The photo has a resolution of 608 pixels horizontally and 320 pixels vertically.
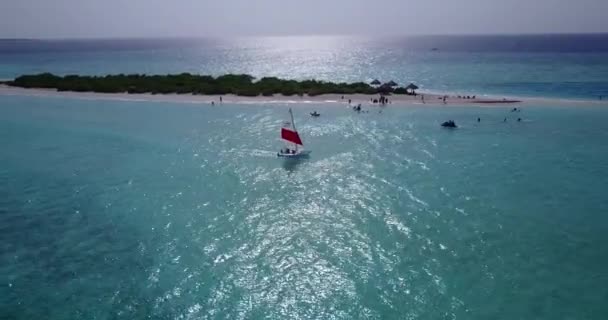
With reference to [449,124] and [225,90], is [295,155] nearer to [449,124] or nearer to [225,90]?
[449,124]

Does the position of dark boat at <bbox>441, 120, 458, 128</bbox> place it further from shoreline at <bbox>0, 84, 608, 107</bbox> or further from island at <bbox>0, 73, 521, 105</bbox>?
island at <bbox>0, 73, 521, 105</bbox>

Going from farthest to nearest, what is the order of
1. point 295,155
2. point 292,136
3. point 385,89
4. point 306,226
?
1. point 385,89
2. point 295,155
3. point 292,136
4. point 306,226

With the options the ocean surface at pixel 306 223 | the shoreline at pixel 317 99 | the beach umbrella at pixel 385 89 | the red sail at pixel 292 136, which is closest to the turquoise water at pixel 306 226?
the ocean surface at pixel 306 223

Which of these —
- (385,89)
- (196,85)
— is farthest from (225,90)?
(385,89)

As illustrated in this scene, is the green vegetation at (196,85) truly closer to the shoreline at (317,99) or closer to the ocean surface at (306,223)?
the shoreline at (317,99)

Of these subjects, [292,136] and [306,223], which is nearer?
[306,223]

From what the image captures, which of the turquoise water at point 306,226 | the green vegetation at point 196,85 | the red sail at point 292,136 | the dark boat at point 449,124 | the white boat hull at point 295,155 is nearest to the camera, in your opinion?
the turquoise water at point 306,226

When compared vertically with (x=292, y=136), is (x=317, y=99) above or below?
above

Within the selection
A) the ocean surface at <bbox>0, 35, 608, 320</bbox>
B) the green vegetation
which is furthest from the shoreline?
the ocean surface at <bbox>0, 35, 608, 320</bbox>
